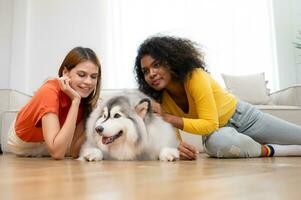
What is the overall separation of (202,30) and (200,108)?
210 cm

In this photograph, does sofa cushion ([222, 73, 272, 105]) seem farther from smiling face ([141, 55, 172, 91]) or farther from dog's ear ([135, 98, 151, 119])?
dog's ear ([135, 98, 151, 119])

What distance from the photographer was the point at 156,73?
4.43ft

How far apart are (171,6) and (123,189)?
2.99 meters

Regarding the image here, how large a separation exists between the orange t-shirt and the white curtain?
1704mm

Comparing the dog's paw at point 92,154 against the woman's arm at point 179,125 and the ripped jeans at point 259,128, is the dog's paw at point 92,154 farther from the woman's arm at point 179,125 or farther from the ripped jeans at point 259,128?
the ripped jeans at point 259,128

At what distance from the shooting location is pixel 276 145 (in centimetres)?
156

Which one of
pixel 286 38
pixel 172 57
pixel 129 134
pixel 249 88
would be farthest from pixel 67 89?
pixel 286 38

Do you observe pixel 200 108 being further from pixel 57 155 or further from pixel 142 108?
pixel 57 155

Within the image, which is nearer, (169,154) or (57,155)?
(169,154)

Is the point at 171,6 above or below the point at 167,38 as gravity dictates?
above

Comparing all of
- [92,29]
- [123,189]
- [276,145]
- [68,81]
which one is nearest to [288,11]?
[92,29]

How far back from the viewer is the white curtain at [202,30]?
320 centimetres

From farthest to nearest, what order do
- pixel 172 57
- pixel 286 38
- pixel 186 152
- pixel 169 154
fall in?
1. pixel 286 38
2. pixel 172 57
3. pixel 186 152
4. pixel 169 154

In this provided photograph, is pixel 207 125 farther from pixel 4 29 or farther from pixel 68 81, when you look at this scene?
pixel 4 29
